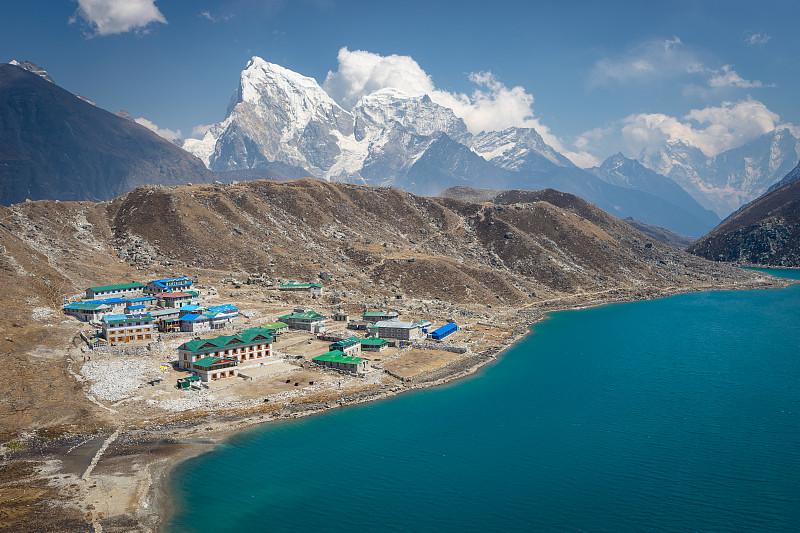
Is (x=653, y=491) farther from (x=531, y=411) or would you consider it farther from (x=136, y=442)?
(x=136, y=442)

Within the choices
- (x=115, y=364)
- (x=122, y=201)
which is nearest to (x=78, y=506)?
(x=115, y=364)

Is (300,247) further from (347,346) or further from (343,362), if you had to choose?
(343,362)

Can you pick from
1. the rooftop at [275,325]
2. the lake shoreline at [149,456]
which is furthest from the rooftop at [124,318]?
the lake shoreline at [149,456]

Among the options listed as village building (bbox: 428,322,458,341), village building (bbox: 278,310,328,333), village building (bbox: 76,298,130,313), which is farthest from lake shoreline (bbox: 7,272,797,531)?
village building (bbox: 76,298,130,313)

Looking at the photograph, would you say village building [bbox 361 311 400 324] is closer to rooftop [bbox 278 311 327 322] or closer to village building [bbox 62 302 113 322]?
rooftop [bbox 278 311 327 322]

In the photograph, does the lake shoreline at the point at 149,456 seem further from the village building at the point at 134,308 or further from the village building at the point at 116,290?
the village building at the point at 116,290
